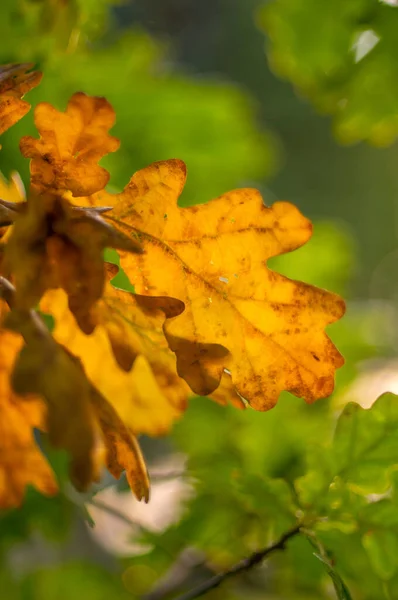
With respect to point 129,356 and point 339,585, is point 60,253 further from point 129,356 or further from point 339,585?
point 339,585

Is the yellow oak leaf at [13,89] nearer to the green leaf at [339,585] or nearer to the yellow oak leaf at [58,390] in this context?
the yellow oak leaf at [58,390]

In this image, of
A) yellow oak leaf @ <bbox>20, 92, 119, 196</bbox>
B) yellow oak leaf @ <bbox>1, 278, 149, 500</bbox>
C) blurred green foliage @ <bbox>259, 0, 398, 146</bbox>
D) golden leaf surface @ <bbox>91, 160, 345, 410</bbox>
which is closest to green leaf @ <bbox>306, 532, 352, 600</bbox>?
golden leaf surface @ <bbox>91, 160, 345, 410</bbox>

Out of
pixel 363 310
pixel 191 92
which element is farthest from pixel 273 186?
pixel 191 92

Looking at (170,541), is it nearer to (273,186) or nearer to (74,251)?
(74,251)

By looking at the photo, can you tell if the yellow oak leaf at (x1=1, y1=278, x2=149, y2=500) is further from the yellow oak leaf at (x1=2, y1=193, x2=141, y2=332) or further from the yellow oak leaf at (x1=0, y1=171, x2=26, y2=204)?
the yellow oak leaf at (x1=0, y1=171, x2=26, y2=204)

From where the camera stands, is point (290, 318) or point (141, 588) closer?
point (290, 318)

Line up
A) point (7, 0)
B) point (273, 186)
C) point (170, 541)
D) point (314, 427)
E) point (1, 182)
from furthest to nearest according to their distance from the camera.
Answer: point (273, 186), point (314, 427), point (170, 541), point (7, 0), point (1, 182)

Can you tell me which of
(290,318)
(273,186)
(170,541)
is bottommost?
(273,186)

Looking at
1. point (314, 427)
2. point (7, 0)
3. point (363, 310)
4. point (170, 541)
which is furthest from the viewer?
point (363, 310)

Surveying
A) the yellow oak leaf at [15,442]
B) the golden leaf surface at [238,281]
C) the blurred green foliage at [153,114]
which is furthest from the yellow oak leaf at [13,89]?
the blurred green foliage at [153,114]
